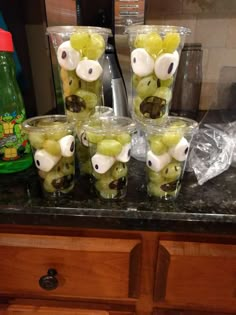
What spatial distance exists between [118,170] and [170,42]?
0.77 ft

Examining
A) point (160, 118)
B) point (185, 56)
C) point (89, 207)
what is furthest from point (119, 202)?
point (185, 56)

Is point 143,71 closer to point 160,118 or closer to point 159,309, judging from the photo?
point 160,118

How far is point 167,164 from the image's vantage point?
436 mm

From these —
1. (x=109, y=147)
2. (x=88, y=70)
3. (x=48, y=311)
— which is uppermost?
(x=88, y=70)

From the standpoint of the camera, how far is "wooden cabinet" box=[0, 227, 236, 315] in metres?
0.44

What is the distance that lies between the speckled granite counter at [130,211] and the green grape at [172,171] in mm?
46

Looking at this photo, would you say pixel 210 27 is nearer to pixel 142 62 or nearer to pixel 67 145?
pixel 142 62

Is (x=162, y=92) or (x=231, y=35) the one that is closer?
(x=162, y=92)

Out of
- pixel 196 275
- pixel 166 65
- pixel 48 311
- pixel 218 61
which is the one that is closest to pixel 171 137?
pixel 166 65

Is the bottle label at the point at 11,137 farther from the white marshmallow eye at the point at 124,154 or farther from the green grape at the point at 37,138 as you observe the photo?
the white marshmallow eye at the point at 124,154

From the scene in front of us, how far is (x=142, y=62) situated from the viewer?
0.45 meters

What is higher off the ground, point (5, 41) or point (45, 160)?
point (5, 41)

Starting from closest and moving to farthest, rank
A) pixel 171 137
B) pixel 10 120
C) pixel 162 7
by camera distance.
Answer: pixel 171 137 → pixel 10 120 → pixel 162 7

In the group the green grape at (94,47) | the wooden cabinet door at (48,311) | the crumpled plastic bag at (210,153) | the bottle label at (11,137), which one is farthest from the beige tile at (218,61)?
the wooden cabinet door at (48,311)
